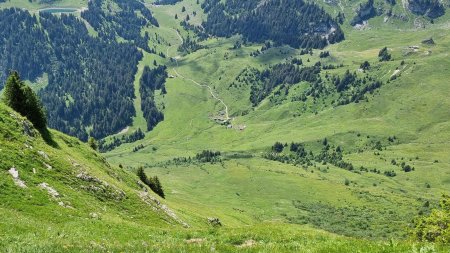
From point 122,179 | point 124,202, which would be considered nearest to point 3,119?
point 124,202

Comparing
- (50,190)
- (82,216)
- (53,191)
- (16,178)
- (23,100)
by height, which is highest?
(23,100)

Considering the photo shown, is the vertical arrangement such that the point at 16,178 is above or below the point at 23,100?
below

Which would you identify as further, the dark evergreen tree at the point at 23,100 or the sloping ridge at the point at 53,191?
the dark evergreen tree at the point at 23,100

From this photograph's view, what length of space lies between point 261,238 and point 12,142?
3280cm

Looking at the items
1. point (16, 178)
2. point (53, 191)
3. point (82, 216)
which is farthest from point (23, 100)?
point (82, 216)

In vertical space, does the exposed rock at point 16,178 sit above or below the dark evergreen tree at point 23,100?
below

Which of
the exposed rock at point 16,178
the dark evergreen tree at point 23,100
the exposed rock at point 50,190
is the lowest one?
the exposed rock at point 50,190

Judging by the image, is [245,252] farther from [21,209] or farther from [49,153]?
[49,153]

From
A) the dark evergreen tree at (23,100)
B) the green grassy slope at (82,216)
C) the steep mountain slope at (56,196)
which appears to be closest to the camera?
the green grassy slope at (82,216)

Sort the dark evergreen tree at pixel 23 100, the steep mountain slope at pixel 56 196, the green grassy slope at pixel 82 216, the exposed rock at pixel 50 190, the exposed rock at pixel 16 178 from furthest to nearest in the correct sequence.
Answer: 1. the dark evergreen tree at pixel 23 100
2. the exposed rock at pixel 50 190
3. the exposed rock at pixel 16 178
4. the steep mountain slope at pixel 56 196
5. the green grassy slope at pixel 82 216

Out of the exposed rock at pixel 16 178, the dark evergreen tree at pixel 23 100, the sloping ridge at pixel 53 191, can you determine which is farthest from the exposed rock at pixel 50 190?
the dark evergreen tree at pixel 23 100

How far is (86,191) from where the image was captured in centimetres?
5031

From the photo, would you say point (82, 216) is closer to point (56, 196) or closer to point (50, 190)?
point (56, 196)

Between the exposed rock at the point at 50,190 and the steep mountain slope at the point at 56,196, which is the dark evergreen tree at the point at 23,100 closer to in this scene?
the steep mountain slope at the point at 56,196
